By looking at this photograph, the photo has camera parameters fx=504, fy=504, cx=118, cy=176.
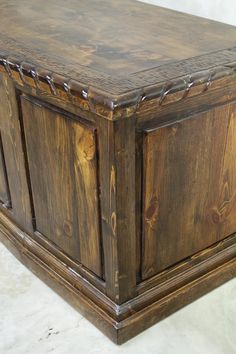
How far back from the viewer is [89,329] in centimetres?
128

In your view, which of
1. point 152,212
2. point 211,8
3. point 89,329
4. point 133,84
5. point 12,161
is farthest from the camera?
point 211,8

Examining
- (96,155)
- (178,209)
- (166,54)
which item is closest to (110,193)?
(96,155)

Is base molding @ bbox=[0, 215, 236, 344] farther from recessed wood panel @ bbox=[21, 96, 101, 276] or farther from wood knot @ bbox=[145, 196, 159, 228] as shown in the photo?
wood knot @ bbox=[145, 196, 159, 228]

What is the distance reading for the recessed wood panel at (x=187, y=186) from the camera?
111cm

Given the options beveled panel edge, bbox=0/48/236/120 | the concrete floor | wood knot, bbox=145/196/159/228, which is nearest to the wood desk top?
beveled panel edge, bbox=0/48/236/120

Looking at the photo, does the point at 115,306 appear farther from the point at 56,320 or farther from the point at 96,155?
the point at 96,155

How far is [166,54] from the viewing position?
116 cm

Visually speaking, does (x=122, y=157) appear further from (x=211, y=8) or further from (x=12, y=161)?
(x=211, y=8)

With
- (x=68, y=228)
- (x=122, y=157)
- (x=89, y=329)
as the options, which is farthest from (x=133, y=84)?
(x=89, y=329)

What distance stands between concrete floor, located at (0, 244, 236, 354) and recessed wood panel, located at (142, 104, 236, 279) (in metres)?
0.16

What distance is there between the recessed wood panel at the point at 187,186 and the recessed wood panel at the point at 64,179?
4.9 inches

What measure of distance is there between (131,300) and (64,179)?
1.10ft

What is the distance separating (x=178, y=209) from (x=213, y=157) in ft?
0.50

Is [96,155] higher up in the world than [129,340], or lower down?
higher up
